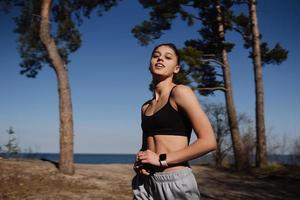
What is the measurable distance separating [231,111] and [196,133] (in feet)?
48.9

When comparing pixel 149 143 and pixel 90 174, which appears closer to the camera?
pixel 149 143

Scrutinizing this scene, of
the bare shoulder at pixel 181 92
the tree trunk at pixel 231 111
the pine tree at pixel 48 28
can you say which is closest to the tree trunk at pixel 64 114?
the pine tree at pixel 48 28

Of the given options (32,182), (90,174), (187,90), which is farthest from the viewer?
(90,174)

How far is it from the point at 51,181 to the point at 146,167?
25.8 ft

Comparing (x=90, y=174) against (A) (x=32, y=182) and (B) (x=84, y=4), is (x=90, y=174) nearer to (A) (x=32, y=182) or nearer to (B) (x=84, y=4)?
(A) (x=32, y=182)

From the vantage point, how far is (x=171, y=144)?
6.81 ft

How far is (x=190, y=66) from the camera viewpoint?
50.0 ft

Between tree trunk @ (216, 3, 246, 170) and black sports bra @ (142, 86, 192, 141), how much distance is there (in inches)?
577

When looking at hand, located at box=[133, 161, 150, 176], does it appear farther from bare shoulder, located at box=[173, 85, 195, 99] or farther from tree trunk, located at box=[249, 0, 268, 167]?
tree trunk, located at box=[249, 0, 268, 167]

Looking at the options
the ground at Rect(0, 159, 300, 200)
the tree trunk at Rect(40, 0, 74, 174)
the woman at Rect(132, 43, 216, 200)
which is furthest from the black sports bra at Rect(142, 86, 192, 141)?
the tree trunk at Rect(40, 0, 74, 174)

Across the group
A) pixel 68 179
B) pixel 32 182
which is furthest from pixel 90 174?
pixel 32 182

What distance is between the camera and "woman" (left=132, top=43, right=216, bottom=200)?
6.55 feet

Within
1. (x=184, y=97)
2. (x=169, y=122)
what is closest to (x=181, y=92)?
(x=184, y=97)

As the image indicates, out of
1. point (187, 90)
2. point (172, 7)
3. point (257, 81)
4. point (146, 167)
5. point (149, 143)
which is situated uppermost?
point (172, 7)
